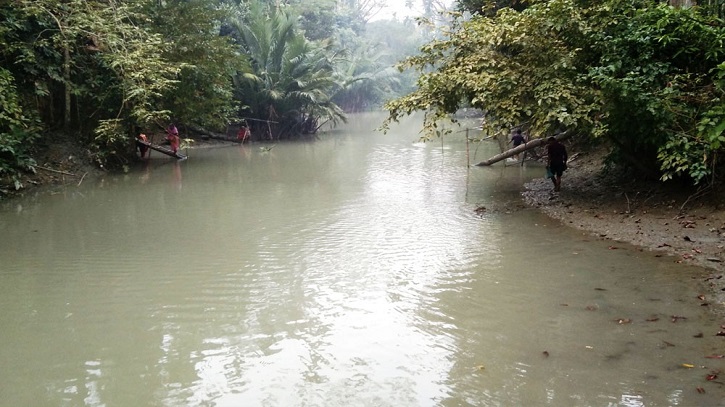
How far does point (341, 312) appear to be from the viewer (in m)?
5.57

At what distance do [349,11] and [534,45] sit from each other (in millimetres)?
49426

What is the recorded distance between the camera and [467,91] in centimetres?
1003

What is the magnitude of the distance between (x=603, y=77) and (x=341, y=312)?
5.25m

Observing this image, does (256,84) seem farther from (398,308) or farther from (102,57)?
(398,308)

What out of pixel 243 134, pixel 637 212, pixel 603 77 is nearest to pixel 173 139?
pixel 243 134

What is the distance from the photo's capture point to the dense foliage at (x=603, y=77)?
25.8 ft

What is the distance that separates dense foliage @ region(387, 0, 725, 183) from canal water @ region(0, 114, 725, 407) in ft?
5.69

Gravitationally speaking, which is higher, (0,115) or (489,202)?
(0,115)

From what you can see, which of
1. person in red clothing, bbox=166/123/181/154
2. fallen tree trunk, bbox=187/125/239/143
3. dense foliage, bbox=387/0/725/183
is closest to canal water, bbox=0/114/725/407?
dense foliage, bbox=387/0/725/183

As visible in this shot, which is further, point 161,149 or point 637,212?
point 161,149

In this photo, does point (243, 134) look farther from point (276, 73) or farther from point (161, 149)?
point (161, 149)

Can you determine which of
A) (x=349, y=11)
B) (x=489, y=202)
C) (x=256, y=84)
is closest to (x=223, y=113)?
(x=256, y=84)

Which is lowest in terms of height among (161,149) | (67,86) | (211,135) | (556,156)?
(161,149)

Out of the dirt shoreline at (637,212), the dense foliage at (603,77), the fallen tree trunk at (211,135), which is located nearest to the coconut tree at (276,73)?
the fallen tree trunk at (211,135)
